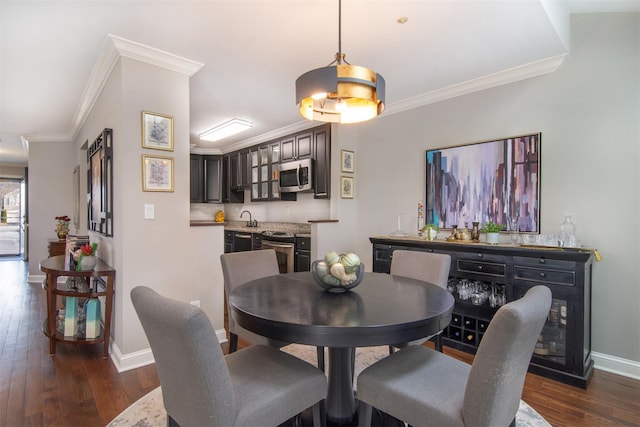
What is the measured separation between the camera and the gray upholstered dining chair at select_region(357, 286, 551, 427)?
42.5 inches

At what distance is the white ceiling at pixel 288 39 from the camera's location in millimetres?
2084

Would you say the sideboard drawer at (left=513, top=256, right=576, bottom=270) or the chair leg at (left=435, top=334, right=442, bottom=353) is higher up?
the sideboard drawer at (left=513, top=256, right=576, bottom=270)

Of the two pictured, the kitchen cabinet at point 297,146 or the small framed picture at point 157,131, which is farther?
the kitchen cabinet at point 297,146

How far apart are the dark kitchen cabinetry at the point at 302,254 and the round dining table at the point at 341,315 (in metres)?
2.21

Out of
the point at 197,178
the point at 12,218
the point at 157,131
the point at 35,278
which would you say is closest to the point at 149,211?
the point at 157,131

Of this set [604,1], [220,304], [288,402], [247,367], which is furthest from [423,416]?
[604,1]

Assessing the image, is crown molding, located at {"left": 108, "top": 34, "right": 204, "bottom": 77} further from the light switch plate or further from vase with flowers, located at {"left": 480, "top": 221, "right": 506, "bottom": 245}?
vase with flowers, located at {"left": 480, "top": 221, "right": 506, "bottom": 245}

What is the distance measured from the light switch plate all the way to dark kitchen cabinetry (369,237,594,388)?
230 cm

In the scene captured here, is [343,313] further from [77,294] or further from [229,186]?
[229,186]

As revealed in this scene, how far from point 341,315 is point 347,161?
10.4 ft

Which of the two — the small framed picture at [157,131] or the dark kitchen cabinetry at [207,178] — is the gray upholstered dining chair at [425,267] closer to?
the small framed picture at [157,131]

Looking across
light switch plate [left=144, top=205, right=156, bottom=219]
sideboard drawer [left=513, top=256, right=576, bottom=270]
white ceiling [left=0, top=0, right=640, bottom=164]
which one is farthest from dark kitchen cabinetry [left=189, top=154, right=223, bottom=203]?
sideboard drawer [left=513, top=256, right=576, bottom=270]

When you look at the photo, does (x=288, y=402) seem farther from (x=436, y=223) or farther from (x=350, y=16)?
(x=436, y=223)

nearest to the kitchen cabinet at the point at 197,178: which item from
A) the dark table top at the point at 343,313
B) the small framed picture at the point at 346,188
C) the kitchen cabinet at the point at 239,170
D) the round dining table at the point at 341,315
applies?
the kitchen cabinet at the point at 239,170
